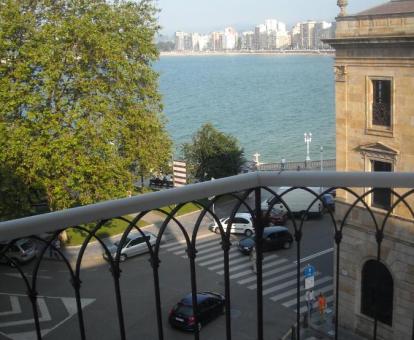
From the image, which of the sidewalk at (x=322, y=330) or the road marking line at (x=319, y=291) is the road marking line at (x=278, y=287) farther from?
the sidewalk at (x=322, y=330)

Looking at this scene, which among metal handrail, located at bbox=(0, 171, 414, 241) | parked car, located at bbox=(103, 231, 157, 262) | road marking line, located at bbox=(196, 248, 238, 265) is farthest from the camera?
road marking line, located at bbox=(196, 248, 238, 265)

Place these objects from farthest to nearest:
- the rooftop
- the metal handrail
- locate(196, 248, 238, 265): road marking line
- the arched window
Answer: locate(196, 248, 238, 265): road marking line
the rooftop
the arched window
the metal handrail

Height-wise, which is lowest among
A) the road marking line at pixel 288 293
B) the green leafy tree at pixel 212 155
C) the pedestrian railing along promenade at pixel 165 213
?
the road marking line at pixel 288 293

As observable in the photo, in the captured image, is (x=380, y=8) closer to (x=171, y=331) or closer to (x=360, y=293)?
(x=360, y=293)

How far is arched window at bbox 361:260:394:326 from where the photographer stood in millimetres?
11688

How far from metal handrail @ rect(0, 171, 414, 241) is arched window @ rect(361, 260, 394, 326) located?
31.1 ft

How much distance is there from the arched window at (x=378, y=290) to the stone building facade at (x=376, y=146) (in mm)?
22

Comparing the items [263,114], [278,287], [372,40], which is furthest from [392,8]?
[263,114]

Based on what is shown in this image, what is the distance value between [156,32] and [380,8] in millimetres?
10982

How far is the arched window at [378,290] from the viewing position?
11.7 metres

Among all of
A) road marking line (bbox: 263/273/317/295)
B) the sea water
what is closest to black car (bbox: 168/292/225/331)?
road marking line (bbox: 263/273/317/295)

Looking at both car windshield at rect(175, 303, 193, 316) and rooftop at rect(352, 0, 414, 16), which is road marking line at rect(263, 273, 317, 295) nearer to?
car windshield at rect(175, 303, 193, 316)

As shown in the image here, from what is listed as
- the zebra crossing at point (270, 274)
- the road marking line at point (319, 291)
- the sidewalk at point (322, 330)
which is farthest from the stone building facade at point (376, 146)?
the zebra crossing at point (270, 274)

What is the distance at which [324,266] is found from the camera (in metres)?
18.1
